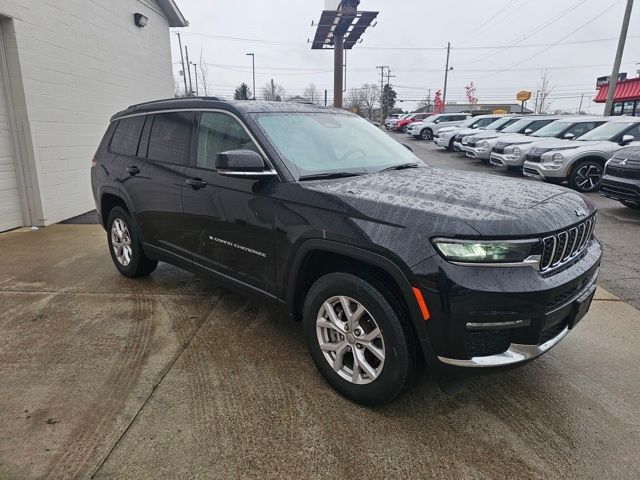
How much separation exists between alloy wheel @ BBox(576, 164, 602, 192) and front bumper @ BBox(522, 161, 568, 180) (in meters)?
0.36

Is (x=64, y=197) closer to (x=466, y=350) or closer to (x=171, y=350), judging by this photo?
(x=171, y=350)

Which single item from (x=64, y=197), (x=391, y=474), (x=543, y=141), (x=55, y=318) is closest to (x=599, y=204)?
(x=543, y=141)

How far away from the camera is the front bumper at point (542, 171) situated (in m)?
10.0

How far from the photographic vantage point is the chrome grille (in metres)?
2.32

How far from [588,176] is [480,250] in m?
9.56

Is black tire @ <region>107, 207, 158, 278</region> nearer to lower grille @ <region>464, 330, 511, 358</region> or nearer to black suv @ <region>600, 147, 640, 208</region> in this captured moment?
lower grille @ <region>464, 330, 511, 358</region>

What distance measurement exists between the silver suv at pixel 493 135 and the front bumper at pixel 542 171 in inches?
153

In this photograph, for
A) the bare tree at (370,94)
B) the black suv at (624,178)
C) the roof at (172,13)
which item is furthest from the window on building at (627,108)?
the bare tree at (370,94)

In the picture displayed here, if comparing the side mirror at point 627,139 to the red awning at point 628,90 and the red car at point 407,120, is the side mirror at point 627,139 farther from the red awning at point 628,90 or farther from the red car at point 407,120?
the red car at point 407,120

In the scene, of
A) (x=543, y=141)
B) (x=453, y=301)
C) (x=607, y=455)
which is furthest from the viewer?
(x=543, y=141)

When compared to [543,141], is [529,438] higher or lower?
lower

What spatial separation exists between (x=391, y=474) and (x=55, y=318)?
3.19m

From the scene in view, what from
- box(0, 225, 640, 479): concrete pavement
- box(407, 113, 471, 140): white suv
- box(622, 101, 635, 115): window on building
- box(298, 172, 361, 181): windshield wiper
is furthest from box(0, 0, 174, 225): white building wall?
box(622, 101, 635, 115): window on building

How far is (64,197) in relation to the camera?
26.2ft
